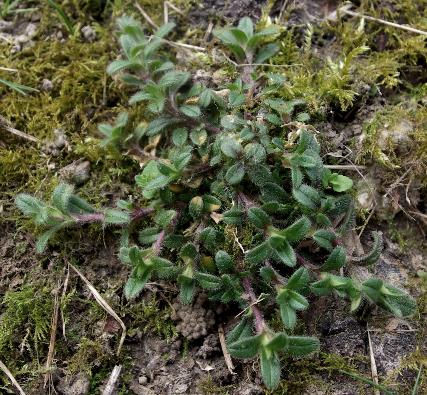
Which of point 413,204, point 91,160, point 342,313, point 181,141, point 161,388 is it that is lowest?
point 161,388

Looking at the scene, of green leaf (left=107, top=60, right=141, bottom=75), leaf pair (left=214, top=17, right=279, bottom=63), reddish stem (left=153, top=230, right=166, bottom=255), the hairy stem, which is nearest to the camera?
reddish stem (left=153, top=230, right=166, bottom=255)

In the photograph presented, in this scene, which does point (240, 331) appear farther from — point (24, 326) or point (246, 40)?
point (246, 40)

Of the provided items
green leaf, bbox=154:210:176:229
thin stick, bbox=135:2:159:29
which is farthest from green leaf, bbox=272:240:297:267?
thin stick, bbox=135:2:159:29

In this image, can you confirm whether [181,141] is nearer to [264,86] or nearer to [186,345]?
[264,86]

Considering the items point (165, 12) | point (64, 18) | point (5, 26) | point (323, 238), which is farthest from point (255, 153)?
point (5, 26)

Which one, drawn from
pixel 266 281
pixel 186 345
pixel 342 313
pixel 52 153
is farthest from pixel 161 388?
pixel 52 153

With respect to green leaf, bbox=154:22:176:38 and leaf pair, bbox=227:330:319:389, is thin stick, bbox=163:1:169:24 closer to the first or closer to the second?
green leaf, bbox=154:22:176:38

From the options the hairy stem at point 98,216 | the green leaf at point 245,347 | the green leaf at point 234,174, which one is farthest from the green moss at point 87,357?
the green leaf at point 234,174

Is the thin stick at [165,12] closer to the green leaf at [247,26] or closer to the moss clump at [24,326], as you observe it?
the green leaf at [247,26]
